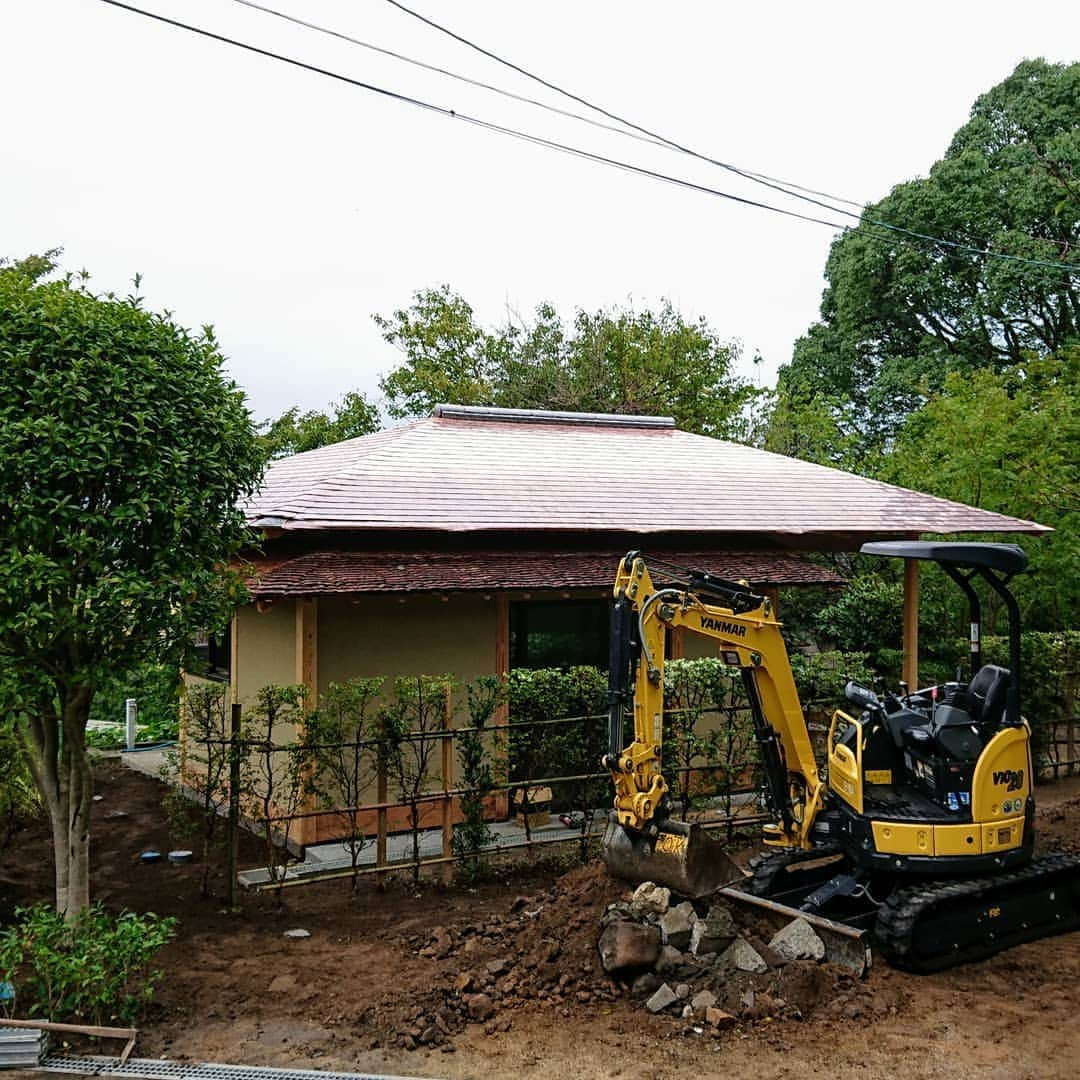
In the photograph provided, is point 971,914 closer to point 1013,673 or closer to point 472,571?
point 1013,673

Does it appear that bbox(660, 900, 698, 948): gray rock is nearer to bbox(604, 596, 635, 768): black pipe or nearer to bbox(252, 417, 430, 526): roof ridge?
bbox(604, 596, 635, 768): black pipe

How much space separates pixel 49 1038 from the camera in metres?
5.77

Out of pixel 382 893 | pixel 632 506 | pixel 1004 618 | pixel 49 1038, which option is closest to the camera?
pixel 49 1038

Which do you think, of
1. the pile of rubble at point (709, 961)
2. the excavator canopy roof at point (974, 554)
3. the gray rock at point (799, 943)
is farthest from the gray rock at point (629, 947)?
the excavator canopy roof at point (974, 554)

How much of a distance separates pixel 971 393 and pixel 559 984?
544 inches

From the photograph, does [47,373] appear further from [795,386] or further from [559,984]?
[795,386]

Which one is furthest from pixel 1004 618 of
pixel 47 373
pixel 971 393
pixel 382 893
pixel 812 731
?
pixel 47 373

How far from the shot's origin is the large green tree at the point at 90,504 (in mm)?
6277

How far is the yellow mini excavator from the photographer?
7.07 meters

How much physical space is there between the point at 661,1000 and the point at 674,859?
0.97 metres

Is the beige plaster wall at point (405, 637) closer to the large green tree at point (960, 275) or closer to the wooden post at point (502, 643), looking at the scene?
the wooden post at point (502, 643)

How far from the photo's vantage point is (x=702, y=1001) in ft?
20.6

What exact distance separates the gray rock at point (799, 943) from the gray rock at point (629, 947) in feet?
2.82

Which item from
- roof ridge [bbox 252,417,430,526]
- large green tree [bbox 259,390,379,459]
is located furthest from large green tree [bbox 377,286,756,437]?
roof ridge [bbox 252,417,430,526]
